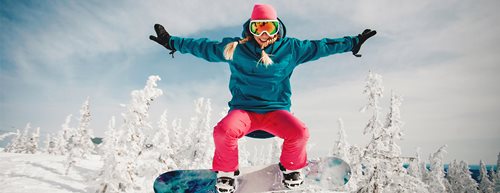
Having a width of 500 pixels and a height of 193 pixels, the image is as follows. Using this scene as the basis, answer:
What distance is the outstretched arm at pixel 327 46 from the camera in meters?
3.67

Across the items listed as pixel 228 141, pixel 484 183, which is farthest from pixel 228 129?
pixel 484 183

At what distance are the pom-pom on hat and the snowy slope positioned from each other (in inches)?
1100

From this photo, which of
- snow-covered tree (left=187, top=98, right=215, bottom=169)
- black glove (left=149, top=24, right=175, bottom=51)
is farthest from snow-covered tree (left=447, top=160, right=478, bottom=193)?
black glove (left=149, top=24, right=175, bottom=51)

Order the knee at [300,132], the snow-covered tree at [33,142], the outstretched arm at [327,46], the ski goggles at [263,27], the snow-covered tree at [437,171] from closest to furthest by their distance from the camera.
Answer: the knee at [300,132], the ski goggles at [263,27], the outstretched arm at [327,46], the snow-covered tree at [437,171], the snow-covered tree at [33,142]

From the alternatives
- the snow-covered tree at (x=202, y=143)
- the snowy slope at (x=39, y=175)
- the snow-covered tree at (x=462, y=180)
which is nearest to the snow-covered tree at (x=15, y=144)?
the snowy slope at (x=39, y=175)

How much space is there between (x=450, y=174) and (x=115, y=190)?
1993 inches

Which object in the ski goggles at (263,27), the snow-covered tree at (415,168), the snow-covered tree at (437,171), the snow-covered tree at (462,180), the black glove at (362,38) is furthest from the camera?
the snow-covered tree at (462,180)

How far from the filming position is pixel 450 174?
46688 millimetres

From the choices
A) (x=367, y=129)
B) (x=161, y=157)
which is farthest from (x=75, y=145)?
(x=367, y=129)

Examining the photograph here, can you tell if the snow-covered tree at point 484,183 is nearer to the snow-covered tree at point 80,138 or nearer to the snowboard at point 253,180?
the snowboard at point 253,180

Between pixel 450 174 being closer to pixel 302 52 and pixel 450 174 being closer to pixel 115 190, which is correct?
pixel 115 190

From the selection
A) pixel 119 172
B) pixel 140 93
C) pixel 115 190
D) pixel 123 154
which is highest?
pixel 140 93

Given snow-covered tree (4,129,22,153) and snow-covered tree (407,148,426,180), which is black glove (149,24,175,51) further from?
snow-covered tree (4,129,22,153)

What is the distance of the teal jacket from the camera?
341 cm
